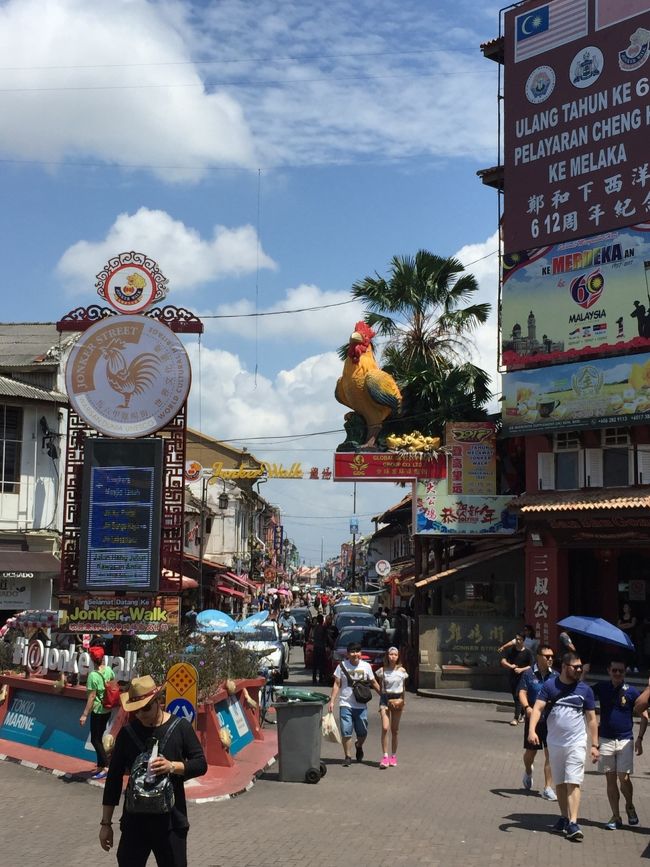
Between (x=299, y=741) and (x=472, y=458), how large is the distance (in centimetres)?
1709

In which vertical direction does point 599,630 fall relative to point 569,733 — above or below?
above

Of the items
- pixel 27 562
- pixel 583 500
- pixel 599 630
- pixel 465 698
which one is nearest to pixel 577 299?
pixel 583 500

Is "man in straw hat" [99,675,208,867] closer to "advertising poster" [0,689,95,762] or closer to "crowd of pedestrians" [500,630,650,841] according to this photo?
"crowd of pedestrians" [500,630,650,841]

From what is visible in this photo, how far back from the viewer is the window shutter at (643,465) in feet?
83.5

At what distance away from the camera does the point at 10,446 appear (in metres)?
30.2

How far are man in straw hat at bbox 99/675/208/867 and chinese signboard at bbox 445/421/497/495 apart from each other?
901 inches

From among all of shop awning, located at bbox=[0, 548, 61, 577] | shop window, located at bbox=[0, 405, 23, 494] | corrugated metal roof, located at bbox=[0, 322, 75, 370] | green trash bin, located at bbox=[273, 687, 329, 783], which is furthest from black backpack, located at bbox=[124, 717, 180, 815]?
corrugated metal roof, located at bbox=[0, 322, 75, 370]

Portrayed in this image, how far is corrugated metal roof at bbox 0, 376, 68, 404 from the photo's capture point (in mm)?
29578

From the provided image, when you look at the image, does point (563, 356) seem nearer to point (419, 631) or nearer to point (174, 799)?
point (419, 631)

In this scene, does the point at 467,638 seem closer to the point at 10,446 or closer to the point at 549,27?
the point at 10,446

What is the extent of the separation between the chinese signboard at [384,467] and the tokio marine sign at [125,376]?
30.2 feet

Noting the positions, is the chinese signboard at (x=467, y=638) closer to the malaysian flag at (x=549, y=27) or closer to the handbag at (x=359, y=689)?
the handbag at (x=359, y=689)

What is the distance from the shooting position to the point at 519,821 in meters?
11.0

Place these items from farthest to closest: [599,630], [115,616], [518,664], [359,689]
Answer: [115,616] < [518,664] < [359,689] < [599,630]
